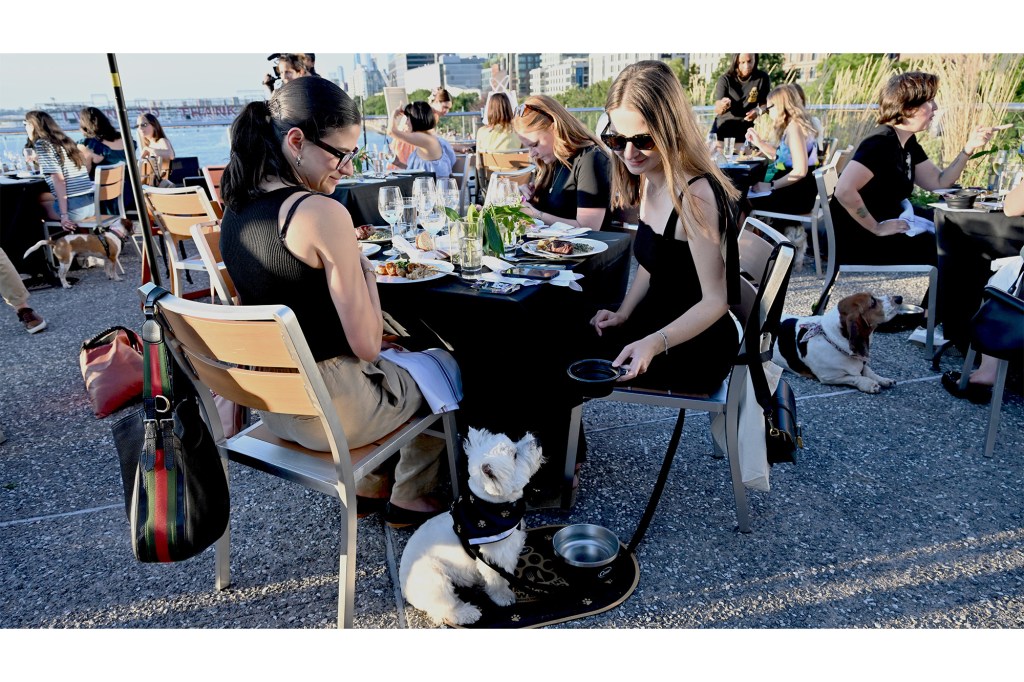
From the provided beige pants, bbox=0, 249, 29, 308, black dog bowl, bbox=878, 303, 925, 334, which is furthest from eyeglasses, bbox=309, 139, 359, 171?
beige pants, bbox=0, 249, 29, 308

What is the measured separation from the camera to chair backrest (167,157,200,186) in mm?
7529

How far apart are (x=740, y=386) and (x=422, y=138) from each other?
491 cm

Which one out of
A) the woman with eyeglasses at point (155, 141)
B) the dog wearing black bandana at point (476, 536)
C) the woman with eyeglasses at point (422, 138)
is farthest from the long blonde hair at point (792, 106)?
the woman with eyeglasses at point (155, 141)

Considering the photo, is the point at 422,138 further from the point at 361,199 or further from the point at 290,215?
the point at 290,215

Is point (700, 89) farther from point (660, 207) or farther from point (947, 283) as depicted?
point (660, 207)

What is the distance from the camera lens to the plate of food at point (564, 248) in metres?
2.63

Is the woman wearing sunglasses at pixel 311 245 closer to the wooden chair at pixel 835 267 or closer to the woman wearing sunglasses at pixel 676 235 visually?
the woman wearing sunglasses at pixel 676 235

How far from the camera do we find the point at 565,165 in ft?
12.0

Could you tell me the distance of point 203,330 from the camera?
157 cm

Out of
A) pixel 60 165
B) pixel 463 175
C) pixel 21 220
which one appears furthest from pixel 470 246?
pixel 60 165

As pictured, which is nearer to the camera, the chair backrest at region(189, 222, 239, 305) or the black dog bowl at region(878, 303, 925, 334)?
the chair backrest at region(189, 222, 239, 305)

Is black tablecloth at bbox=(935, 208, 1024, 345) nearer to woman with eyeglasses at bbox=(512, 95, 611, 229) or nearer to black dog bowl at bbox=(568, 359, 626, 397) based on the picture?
woman with eyeglasses at bbox=(512, 95, 611, 229)

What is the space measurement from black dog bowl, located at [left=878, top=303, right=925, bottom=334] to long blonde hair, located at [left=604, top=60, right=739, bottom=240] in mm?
2771

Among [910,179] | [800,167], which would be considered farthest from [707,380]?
[800,167]
